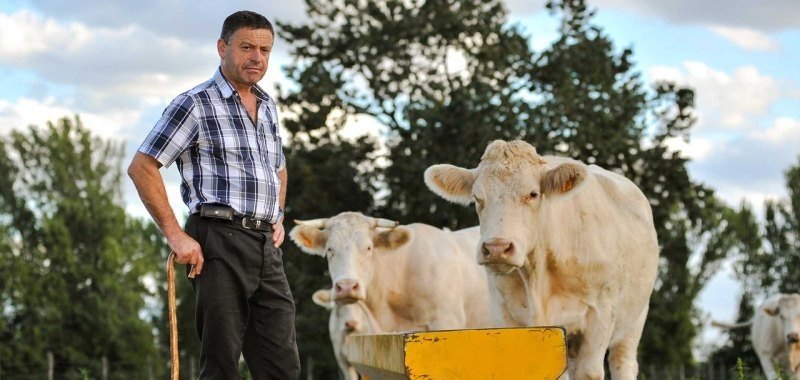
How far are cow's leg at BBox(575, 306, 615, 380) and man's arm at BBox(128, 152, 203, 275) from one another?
2856mm

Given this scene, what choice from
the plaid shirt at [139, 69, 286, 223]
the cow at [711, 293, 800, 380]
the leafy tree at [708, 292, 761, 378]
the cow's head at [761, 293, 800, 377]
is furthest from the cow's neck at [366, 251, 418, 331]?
the leafy tree at [708, 292, 761, 378]

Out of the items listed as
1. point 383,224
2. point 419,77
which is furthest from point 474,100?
point 383,224

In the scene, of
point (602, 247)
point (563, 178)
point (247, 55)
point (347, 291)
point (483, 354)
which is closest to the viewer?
point (483, 354)

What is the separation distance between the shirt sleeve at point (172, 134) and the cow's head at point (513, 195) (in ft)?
7.07

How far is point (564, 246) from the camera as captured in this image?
687 centimetres

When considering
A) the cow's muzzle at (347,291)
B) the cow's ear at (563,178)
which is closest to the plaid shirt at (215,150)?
the cow's ear at (563,178)

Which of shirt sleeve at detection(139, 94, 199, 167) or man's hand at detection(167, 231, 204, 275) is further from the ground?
shirt sleeve at detection(139, 94, 199, 167)

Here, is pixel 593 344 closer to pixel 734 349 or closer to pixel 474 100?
pixel 474 100

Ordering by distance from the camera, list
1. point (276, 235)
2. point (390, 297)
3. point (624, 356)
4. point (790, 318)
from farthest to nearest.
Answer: point (790, 318), point (390, 297), point (624, 356), point (276, 235)

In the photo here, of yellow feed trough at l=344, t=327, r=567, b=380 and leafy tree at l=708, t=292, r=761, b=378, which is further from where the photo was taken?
leafy tree at l=708, t=292, r=761, b=378

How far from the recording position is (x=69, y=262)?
4744 centimetres

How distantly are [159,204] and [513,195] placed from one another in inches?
100

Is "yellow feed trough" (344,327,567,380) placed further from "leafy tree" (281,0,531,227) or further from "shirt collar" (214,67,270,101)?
"leafy tree" (281,0,531,227)

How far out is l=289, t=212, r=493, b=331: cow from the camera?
11.3m
